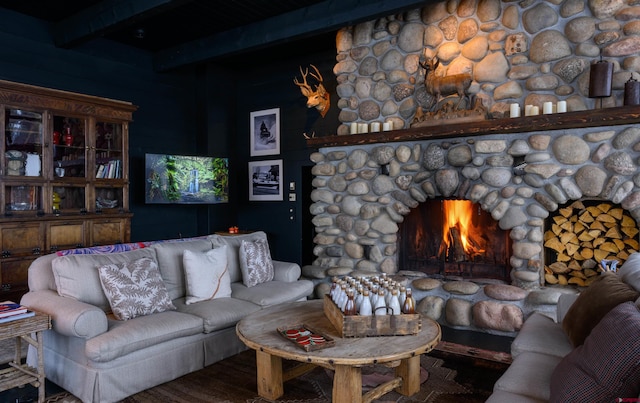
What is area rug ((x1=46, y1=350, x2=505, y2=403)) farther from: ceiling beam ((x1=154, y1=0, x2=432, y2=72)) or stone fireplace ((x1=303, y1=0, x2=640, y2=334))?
ceiling beam ((x1=154, y1=0, x2=432, y2=72))

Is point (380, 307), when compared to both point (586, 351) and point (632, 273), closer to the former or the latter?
point (586, 351)

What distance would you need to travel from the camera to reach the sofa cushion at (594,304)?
2.09m

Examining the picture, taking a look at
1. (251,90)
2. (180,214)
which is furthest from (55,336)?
(251,90)

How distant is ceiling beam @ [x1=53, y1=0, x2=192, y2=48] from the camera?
426 centimetres

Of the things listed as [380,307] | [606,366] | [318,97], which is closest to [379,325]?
[380,307]

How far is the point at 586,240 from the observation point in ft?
12.8

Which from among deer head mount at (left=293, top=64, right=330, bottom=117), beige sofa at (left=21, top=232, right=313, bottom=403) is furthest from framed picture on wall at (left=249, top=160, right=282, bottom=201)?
beige sofa at (left=21, top=232, right=313, bottom=403)

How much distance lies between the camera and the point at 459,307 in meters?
4.07

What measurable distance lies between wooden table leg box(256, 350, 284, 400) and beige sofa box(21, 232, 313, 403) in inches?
23.9

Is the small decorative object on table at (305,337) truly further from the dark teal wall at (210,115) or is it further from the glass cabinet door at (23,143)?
the dark teal wall at (210,115)

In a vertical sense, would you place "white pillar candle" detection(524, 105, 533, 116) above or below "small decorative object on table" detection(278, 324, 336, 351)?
above

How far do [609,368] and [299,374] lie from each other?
188 cm

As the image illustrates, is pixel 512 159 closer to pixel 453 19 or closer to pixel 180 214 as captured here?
pixel 453 19

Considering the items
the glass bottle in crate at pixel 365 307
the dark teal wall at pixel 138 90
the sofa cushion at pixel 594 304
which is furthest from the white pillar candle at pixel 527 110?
the dark teal wall at pixel 138 90
